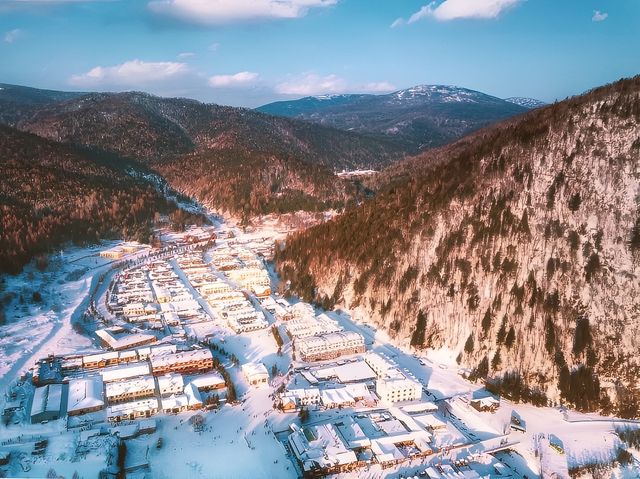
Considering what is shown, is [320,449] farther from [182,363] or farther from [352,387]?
[182,363]

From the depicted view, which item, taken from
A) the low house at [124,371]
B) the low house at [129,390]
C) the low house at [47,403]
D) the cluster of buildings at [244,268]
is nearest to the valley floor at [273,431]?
the low house at [47,403]

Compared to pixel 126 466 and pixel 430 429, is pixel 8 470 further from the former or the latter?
pixel 430 429

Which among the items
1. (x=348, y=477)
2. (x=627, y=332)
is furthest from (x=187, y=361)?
(x=627, y=332)

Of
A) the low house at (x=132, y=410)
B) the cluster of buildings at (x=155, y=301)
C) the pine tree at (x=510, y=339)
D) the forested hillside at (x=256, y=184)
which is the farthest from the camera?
the forested hillside at (x=256, y=184)

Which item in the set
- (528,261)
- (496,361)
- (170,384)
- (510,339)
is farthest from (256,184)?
(496,361)

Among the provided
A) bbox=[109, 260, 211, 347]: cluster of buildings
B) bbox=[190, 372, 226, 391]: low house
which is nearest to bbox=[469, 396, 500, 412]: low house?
bbox=[190, 372, 226, 391]: low house

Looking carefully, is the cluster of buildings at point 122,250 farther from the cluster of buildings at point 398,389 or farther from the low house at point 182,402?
the cluster of buildings at point 398,389

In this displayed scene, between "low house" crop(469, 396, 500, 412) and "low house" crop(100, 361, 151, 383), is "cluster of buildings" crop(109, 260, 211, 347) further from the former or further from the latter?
"low house" crop(469, 396, 500, 412)
